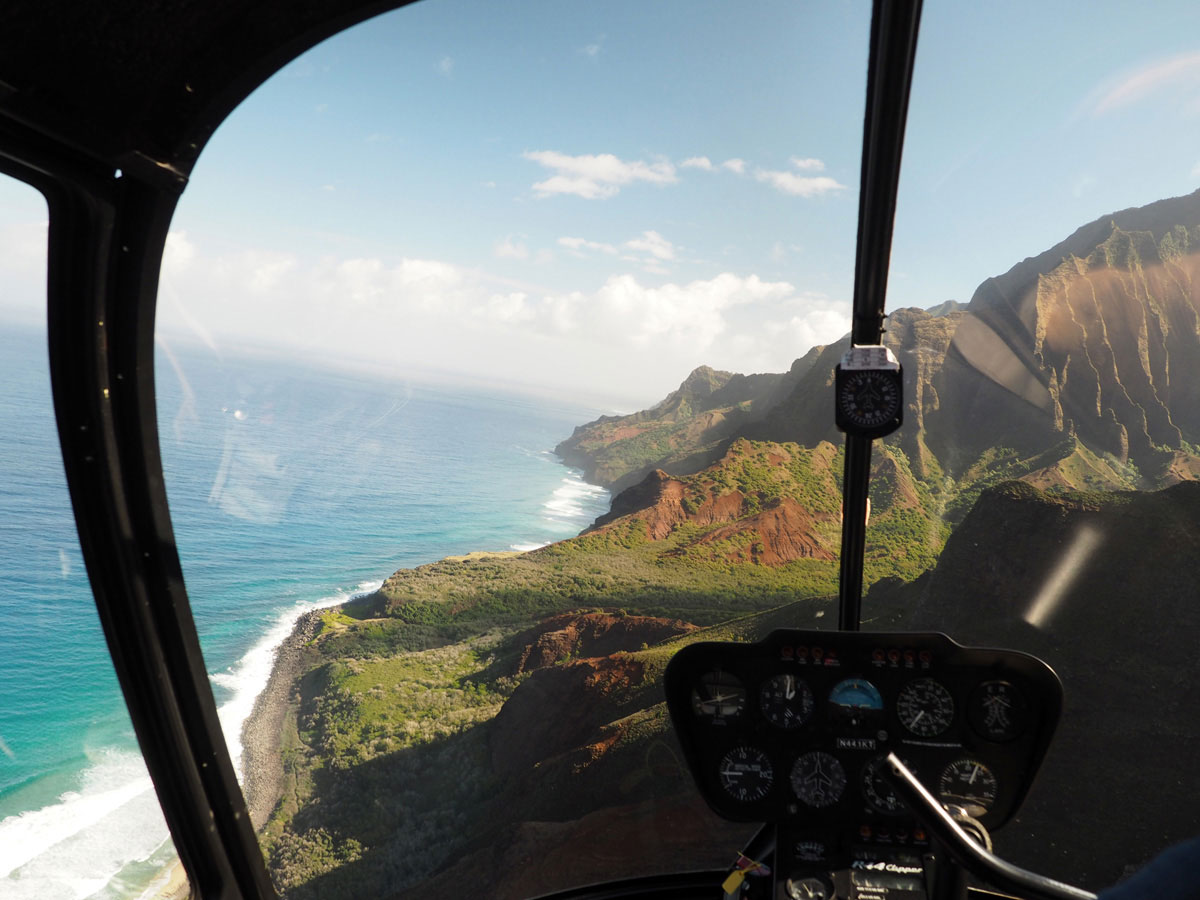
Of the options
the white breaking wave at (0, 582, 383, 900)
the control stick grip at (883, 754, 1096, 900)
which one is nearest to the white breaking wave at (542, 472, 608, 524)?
the white breaking wave at (0, 582, 383, 900)

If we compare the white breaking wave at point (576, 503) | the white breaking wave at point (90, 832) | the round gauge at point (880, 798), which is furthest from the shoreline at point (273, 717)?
the round gauge at point (880, 798)

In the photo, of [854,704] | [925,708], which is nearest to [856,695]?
[854,704]

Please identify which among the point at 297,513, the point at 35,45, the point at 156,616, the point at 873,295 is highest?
the point at 35,45

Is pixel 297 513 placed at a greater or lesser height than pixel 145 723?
lesser

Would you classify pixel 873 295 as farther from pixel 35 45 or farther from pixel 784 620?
pixel 784 620

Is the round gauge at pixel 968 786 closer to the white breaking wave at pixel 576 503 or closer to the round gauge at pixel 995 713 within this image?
the round gauge at pixel 995 713

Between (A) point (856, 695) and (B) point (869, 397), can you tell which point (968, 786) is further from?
(B) point (869, 397)


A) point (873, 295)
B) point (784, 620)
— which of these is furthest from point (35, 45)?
point (784, 620)

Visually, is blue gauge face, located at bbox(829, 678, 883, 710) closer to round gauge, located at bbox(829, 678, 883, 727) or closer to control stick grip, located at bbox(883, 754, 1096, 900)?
round gauge, located at bbox(829, 678, 883, 727)
